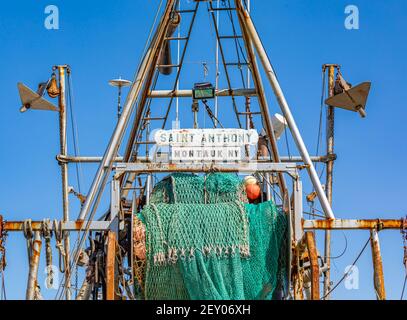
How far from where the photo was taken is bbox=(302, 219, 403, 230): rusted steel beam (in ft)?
76.0

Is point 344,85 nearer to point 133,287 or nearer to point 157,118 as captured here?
point 157,118

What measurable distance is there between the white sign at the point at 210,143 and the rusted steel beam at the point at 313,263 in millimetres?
2684

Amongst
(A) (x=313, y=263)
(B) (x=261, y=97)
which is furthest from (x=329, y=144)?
(A) (x=313, y=263)

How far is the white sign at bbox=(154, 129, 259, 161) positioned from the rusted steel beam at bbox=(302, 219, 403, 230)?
6.39 ft

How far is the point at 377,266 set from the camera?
23.1 metres

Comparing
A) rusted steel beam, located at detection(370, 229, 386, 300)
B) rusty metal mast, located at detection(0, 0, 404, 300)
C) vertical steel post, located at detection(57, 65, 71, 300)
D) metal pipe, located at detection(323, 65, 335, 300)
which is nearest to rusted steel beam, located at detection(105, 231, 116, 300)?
rusty metal mast, located at detection(0, 0, 404, 300)

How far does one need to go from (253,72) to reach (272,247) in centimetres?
489

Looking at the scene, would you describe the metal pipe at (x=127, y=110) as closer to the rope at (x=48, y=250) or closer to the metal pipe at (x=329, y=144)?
the rope at (x=48, y=250)

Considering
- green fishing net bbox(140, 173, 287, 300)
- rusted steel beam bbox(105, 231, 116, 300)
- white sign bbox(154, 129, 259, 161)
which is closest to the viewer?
rusted steel beam bbox(105, 231, 116, 300)

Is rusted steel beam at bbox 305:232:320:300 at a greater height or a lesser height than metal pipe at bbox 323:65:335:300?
lesser

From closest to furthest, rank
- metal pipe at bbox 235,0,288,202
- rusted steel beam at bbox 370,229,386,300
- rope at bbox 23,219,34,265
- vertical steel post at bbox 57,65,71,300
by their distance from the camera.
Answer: rusted steel beam at bbox 370,229,386,300, rope at bbox 23,219,34,265, metal pipe at bbox 235,0,288,202, vertical steel post at bbox 57,65,71,300

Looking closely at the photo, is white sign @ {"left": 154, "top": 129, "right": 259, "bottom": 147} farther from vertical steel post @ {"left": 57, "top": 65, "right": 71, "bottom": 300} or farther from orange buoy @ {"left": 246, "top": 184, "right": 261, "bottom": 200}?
vertical steel post @ {"left": 57, "top": 65, "right": 71, "bottom": 300}

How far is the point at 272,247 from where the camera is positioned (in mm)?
22859

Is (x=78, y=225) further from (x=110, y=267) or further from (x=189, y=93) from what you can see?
(x=189, y=93)
